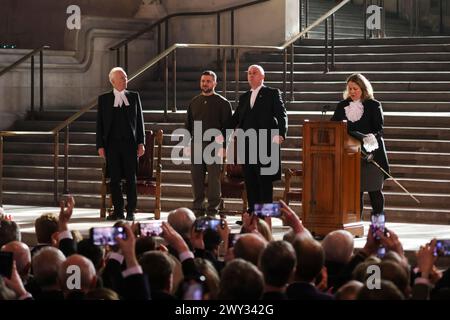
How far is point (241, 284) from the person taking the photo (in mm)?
5973

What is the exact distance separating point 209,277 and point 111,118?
726 centimetres

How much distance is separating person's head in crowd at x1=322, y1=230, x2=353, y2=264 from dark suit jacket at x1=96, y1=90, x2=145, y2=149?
616 cm

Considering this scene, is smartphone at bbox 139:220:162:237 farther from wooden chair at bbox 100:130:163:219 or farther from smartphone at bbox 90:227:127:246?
wooden chair at bbox 100:130:163:219

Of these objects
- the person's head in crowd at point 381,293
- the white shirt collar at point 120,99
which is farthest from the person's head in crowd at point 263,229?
the white shirt collar at point 120,99

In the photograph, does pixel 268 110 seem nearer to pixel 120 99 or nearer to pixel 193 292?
pixel 120 99

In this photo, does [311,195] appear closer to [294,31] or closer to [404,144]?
[404,144]

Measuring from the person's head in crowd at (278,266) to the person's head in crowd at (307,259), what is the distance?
235mm

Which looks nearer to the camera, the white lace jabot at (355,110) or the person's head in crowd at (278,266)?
the person's head in crowd at (278,266)

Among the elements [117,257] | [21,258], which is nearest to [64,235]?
[21,258]

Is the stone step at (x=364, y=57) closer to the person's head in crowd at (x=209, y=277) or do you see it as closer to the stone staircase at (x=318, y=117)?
the stone staircase at (x=318, y=117)

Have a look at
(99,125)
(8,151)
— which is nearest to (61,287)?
(99,125)

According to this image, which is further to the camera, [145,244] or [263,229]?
[263,229]

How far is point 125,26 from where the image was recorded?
19.5 meters

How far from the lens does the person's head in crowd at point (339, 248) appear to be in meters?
7.87
